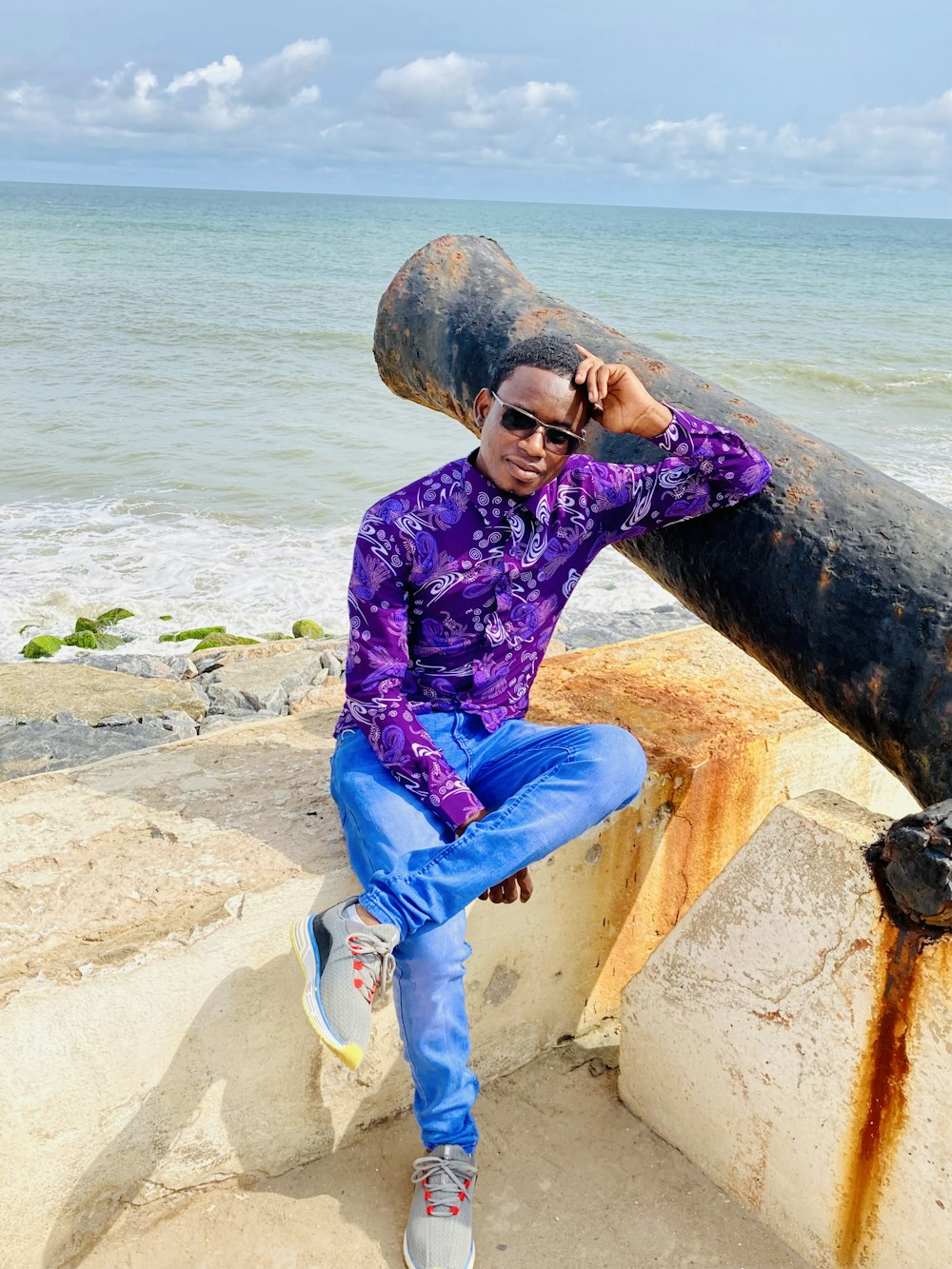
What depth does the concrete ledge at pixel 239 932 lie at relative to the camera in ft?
7.16

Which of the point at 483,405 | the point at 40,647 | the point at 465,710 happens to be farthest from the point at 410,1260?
the point at 40,647

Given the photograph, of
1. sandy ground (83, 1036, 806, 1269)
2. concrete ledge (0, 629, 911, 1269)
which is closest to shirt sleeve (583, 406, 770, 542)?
concrete ledge (0, 629, 911, 1269)

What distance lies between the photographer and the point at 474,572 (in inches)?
104

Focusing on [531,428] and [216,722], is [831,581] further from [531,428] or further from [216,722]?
[216,722]

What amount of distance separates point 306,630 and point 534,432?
5.80m

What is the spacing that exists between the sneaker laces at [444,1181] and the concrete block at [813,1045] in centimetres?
53

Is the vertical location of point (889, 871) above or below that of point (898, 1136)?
above

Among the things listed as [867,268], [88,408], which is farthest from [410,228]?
[88,408]

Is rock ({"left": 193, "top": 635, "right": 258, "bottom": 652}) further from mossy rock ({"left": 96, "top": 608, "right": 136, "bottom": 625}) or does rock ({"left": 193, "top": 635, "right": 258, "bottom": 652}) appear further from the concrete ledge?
the concrete ledge

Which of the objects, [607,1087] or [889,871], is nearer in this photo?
[889,871]

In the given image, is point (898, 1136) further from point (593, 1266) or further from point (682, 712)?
point (682, 712)

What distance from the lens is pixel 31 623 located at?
27.1ft

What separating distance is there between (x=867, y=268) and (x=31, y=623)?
166ft

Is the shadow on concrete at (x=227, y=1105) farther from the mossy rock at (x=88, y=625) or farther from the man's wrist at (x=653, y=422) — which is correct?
the mossy rock at (x=88, y=625)
